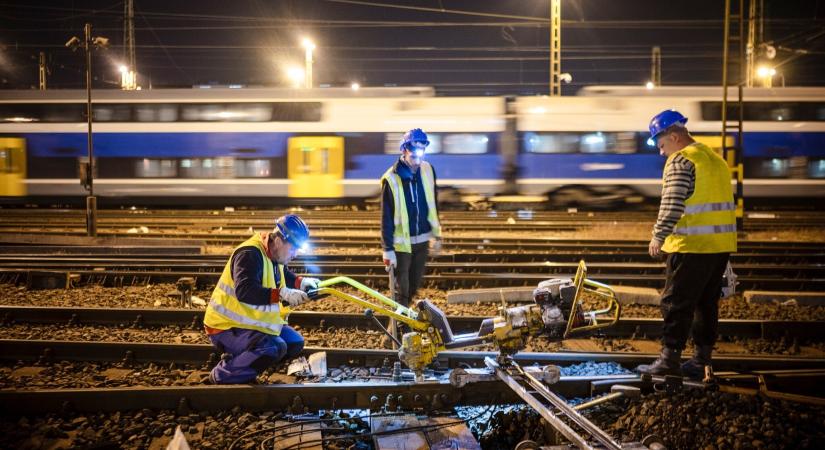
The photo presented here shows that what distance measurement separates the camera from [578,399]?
4.84 m

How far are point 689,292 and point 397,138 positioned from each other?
15777mm

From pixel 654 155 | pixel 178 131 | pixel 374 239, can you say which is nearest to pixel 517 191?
pixel 654 155

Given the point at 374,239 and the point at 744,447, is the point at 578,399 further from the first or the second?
the point at 374,239

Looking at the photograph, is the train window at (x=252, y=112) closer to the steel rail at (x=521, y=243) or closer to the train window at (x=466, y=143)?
the train window at (x=466, y=143)

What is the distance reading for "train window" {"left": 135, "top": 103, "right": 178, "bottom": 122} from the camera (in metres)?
20.1

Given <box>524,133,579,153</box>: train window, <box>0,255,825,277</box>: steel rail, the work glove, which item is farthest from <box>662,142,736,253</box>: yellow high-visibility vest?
<box>524,133,579,153</box>: train window

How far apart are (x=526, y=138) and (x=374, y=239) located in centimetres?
851

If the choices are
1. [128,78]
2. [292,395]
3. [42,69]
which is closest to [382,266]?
[292,395]

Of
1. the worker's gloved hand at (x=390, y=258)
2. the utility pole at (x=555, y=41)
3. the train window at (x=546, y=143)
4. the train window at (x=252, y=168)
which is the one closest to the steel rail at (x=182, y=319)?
the worker's gloved hand at (x=390, y=258)

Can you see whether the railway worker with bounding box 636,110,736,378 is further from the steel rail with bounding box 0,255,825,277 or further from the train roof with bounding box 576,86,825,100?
the train roof with bounding box 576,86,825,100

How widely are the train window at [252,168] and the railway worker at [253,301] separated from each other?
52.2 ft

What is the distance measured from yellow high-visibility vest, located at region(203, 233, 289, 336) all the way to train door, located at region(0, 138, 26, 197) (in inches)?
785

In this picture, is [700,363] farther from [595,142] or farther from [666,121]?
[595,142]

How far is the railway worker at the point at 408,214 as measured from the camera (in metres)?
5.79
